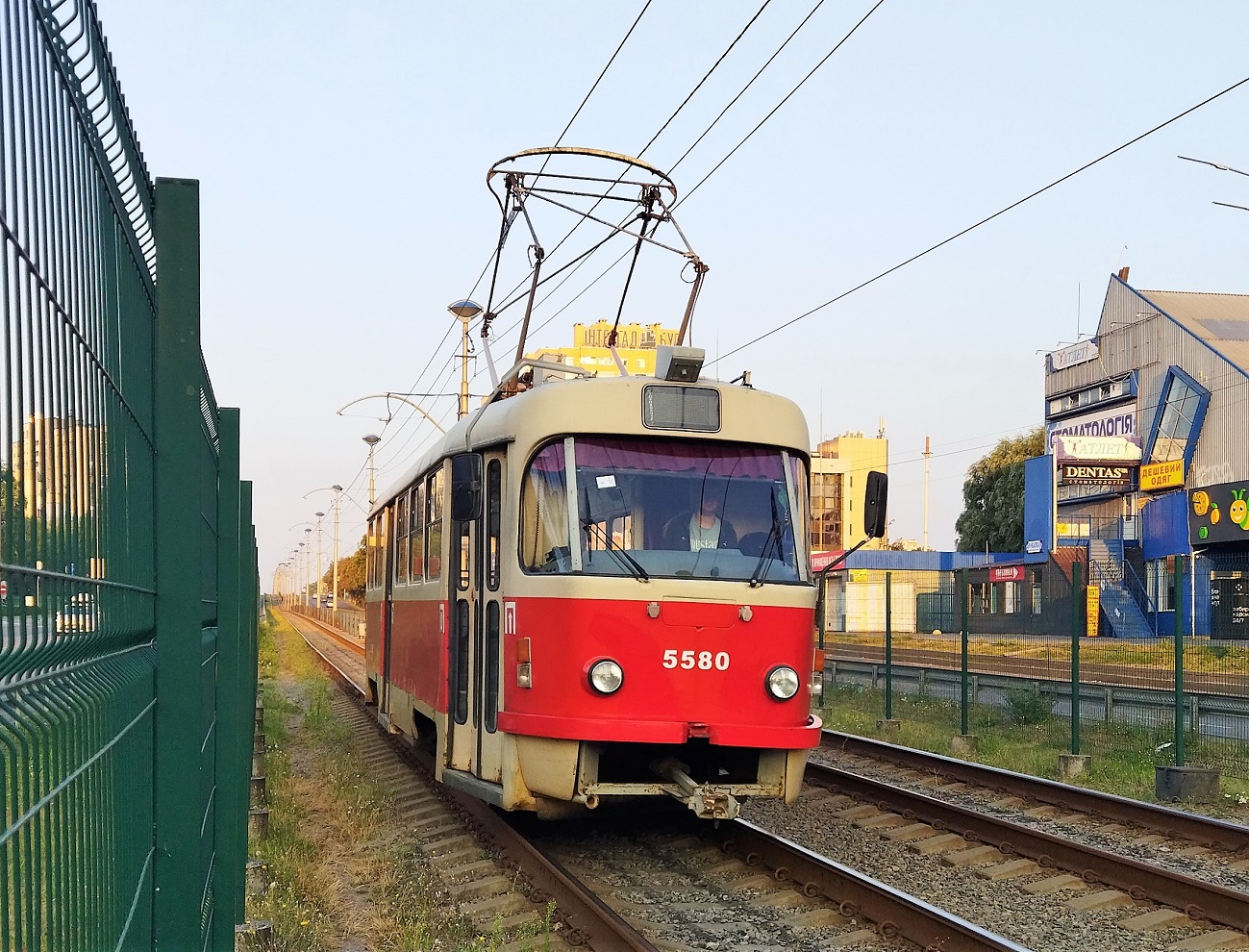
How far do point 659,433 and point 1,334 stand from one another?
25.0ft

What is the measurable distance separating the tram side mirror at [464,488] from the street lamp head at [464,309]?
18080mm

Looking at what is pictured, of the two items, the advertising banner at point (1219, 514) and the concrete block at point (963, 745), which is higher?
the advertising banner at point (1219, 514)

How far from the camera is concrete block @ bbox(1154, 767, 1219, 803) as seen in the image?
12.5 m

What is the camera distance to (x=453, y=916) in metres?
8.14

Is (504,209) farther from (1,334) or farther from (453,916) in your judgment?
(1,334)

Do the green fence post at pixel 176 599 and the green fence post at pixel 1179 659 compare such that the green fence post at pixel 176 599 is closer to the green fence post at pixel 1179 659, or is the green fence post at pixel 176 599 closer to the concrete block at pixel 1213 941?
the concrete block at pixel 1213 941

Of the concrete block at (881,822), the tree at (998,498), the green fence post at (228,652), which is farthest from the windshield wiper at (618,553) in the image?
the tree at (998,498)

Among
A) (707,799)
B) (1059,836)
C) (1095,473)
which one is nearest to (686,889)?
(707,799)

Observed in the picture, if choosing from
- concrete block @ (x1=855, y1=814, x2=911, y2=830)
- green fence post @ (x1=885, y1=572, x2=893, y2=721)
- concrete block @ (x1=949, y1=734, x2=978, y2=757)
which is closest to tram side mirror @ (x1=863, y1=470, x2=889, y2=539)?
concrete block @ (x1=855, y1=814, x2=911, y2=830)

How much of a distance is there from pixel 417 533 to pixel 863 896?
20.2 ft

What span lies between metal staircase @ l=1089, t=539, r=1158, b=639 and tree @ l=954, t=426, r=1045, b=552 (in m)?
25.9

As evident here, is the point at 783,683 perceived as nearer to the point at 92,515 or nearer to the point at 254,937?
the point at 254,937

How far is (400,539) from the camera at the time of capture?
562 inches

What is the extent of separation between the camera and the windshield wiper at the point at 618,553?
28.4ft
